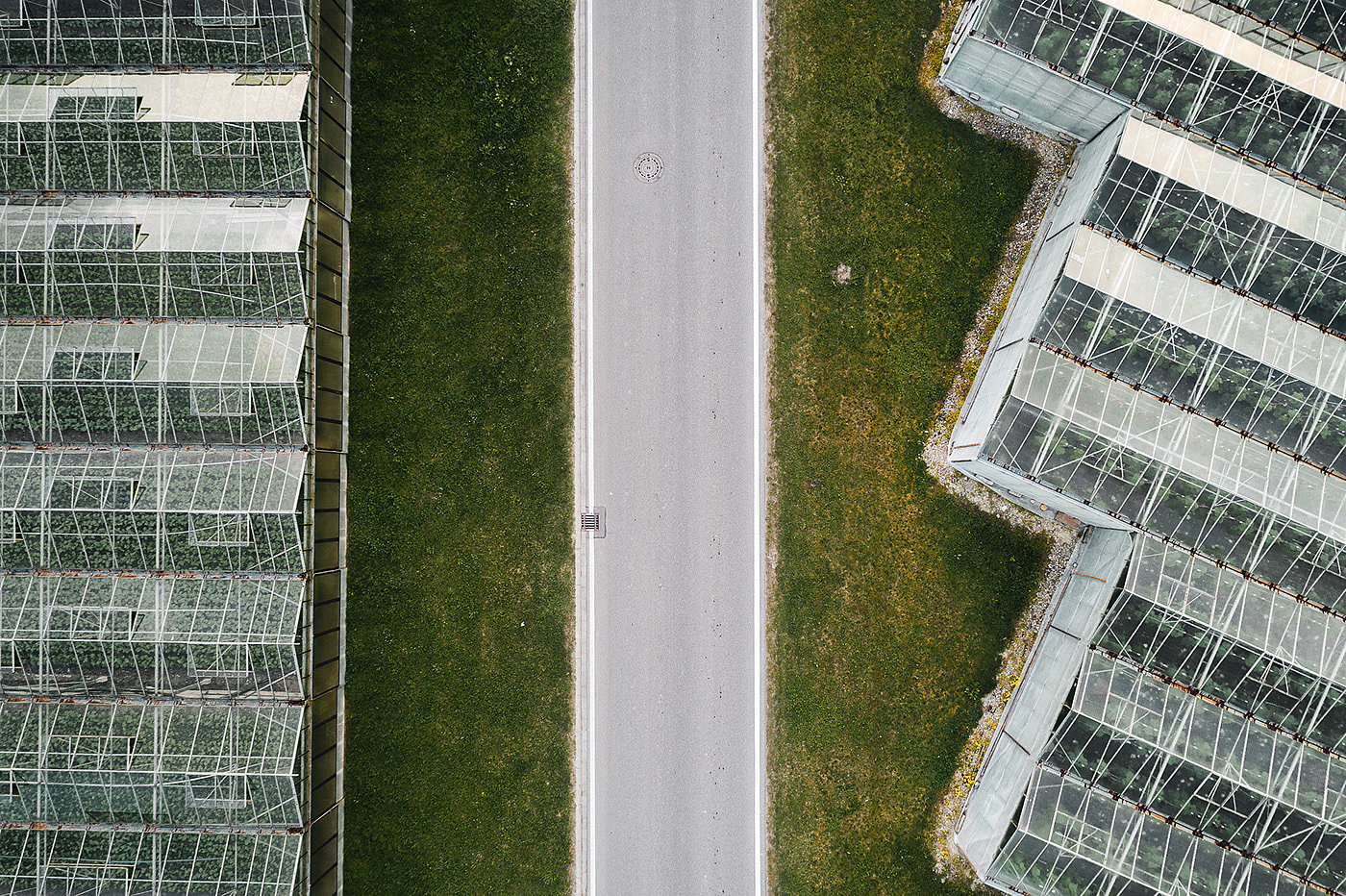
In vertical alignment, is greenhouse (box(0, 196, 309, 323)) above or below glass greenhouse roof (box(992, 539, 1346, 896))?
above

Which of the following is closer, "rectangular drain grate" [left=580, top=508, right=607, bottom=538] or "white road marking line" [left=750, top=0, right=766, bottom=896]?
"white road marking line" [left=750, top=0, right=766, bottom=896]

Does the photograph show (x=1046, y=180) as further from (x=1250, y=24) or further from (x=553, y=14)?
(x=553, y=14)

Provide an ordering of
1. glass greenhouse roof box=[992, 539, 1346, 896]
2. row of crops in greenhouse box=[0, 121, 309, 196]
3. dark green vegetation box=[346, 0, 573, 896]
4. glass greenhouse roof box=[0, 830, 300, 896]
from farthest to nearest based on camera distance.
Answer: dark green vegetation box=[346, 0, 573, 896]
row of crops in greenhouse box=[0, 121, 309, 196]
glass greenhouse roof box=[0, 830, 300, 896]
glass greenhouse roof box=[992, 539, 1346, 896]

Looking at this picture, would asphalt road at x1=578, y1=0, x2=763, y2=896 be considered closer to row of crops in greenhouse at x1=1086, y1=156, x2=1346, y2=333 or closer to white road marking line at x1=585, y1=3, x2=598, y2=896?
white road marking line at x1=585, y1=3, x2=598, y2=896

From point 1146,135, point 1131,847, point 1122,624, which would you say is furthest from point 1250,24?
point 1131,847

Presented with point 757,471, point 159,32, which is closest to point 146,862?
point 757,471

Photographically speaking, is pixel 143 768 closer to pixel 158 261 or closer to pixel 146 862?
pixel 146 862

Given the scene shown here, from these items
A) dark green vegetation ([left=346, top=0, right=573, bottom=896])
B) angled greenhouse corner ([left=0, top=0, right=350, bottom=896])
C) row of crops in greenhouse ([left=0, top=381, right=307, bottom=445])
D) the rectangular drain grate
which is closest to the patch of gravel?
the rectangular drain grate

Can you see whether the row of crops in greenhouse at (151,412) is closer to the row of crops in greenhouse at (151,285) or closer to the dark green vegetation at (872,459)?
the row of crops in greenhouse at (151,285)
